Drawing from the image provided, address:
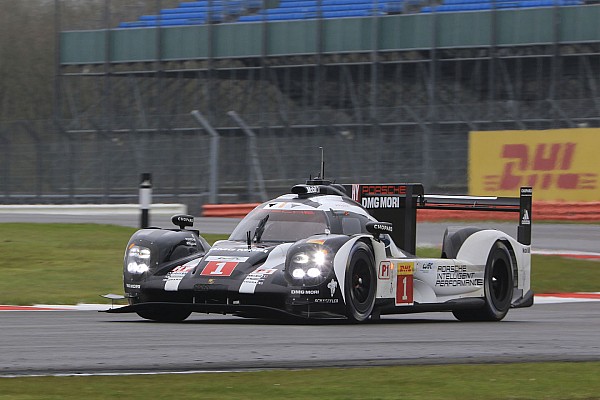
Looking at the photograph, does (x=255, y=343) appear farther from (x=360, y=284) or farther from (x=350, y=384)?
(x=360, y=284)

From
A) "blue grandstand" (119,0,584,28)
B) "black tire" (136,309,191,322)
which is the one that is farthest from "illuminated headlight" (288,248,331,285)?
"blue grandstand" (119,0,584,28)

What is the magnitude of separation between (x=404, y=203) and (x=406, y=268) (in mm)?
1288

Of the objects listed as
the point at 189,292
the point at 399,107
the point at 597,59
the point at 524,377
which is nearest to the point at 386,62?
the point at 399,107

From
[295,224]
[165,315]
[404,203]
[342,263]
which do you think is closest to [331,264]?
[342,263]

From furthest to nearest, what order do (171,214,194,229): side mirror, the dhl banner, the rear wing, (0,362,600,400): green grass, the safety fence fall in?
the dhl banner → the safety fence → the rear wing → (171,214,194,229): side mirror → (0,362,600,400): green grass

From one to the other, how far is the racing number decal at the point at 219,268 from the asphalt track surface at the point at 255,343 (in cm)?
40

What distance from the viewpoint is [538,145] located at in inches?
1160

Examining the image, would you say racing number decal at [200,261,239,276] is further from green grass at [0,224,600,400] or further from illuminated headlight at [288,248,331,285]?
green grass at [0,224,600,400]

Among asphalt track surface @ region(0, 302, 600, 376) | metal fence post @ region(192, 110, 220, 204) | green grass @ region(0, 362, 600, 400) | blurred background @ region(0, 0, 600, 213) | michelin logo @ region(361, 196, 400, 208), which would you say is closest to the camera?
green grass @ region(0, 362, 600, 400)

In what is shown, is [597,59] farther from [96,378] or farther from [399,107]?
[96,378]

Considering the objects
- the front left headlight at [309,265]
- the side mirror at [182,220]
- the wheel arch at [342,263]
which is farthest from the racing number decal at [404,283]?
the side mirror at [182,220]

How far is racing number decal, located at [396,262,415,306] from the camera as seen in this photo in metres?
10.6

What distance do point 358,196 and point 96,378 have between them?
19.5ft

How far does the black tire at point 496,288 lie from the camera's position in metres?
11.6
